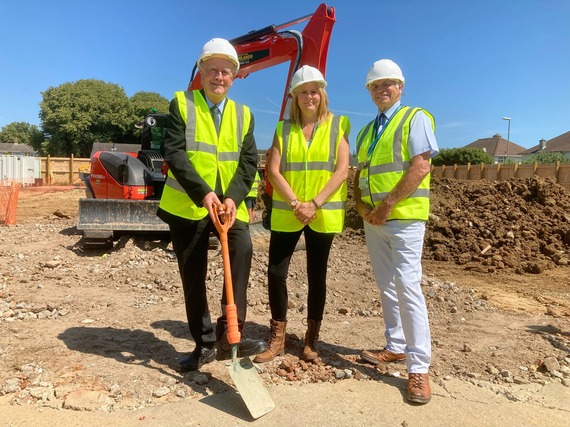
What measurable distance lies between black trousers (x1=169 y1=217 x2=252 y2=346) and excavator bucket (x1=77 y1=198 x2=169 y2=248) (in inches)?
176

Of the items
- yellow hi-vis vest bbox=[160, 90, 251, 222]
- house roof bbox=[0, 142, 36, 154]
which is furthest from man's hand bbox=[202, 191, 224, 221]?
house roof bbox=[0, 142, 36, 154]

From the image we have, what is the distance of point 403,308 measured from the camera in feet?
10.3

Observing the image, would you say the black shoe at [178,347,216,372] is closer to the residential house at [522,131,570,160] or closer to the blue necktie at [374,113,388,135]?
the blue necktie at [374,113,388,135]

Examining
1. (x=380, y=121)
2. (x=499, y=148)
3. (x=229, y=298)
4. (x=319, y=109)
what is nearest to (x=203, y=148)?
(x=319, y=109)

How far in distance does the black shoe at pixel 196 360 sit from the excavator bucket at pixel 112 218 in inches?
176

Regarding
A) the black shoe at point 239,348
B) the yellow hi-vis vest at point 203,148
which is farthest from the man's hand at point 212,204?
the black shoe at point 239,348

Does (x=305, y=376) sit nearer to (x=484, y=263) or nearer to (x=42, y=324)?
(x=42, y=324)

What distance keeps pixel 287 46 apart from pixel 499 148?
66946mm

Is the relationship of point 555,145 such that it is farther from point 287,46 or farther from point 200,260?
point 200,260

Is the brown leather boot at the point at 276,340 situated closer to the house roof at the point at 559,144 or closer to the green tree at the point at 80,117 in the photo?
the green tree at the point at 80,117

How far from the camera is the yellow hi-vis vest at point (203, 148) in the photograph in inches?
125

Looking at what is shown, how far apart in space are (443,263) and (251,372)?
6.54 m

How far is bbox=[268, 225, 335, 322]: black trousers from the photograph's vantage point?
343 centimetres

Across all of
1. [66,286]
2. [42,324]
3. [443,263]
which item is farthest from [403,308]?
[443,263]
